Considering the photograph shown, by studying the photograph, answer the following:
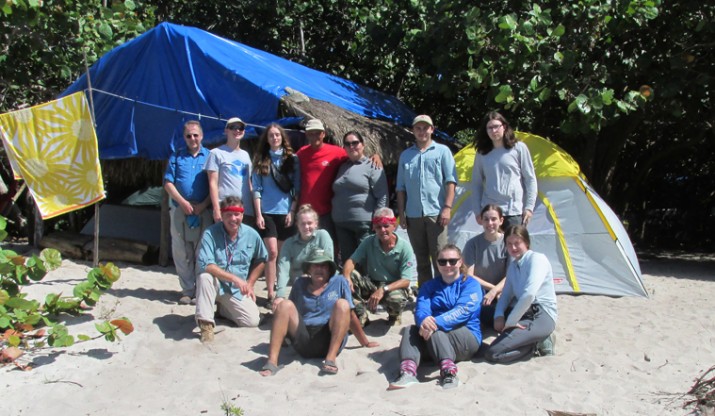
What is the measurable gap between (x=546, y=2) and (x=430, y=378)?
5227 millimetres

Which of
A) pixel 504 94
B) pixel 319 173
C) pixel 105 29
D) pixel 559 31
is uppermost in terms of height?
pixel 559 31

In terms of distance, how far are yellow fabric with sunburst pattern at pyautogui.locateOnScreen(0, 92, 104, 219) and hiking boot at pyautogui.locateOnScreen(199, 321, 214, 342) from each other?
1.81 meters

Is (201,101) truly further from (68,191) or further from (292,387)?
(292,387)

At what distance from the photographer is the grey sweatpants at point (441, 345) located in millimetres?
4613

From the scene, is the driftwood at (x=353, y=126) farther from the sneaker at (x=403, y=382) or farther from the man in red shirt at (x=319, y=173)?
the sneaker at (x=403, y=382)

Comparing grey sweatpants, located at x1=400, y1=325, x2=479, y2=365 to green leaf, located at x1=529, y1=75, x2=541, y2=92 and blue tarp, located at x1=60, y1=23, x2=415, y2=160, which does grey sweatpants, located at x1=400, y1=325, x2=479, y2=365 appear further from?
green leaf, located at x1=529, y1=75, x2=541, y2=92

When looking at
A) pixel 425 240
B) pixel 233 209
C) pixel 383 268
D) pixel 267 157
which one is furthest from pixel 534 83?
pixel 233 209

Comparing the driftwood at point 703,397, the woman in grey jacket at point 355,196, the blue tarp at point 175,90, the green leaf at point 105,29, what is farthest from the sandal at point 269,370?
the green leaf at point 105,29

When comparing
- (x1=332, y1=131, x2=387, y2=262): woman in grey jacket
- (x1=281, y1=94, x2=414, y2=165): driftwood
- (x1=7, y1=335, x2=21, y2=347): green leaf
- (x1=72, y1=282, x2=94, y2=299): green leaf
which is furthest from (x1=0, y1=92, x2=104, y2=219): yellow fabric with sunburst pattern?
(x1=332, y1=131, x2=387, y2=262): woman in grey jacket

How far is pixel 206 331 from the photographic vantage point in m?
5.23

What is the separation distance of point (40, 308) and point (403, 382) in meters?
2.81

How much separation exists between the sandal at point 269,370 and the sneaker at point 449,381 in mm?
1030

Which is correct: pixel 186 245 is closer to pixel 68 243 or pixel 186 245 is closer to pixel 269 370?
pixel 269 370

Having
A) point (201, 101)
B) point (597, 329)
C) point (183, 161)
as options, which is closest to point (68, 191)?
point (183, 161)
